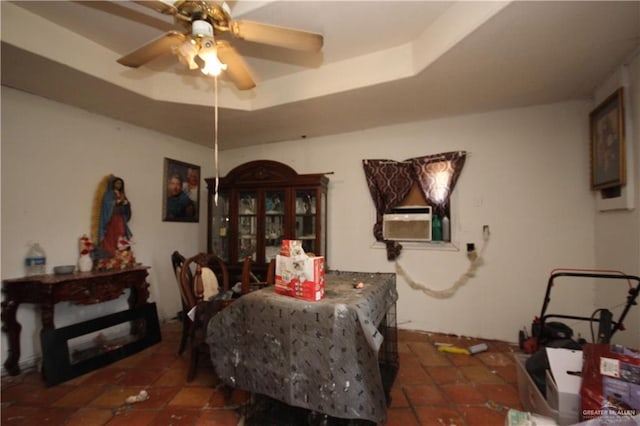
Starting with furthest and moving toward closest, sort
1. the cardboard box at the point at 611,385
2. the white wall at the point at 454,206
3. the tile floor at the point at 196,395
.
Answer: the white wall at the point at 454,206
the tile floor at the point at 196,395
the cardboard box at the point at 611,385

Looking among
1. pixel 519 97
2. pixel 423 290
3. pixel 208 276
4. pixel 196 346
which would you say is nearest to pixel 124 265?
pixel 208 276

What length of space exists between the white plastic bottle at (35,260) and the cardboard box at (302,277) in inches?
85.7

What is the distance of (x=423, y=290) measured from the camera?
2.94 meters

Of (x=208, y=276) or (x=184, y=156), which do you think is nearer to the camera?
(x=208, y=276)

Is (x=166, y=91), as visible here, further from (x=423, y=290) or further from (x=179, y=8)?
(x=423, y=290)

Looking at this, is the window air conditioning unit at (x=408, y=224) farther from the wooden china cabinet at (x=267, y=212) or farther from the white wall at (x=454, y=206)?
the wooden china cabinet at (x=267, y=212)

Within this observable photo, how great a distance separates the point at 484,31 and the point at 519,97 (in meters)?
1.18

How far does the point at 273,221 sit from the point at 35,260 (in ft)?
6.79

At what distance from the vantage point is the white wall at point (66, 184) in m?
2.14

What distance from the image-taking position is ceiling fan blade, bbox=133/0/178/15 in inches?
47.9

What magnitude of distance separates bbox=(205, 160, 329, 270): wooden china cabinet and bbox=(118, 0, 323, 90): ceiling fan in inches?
64.1

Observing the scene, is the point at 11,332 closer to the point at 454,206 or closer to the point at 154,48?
the point at 154,48

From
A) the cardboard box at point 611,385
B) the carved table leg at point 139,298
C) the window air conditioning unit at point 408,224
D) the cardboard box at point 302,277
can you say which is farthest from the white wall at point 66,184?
the cardboard box at point 611,385

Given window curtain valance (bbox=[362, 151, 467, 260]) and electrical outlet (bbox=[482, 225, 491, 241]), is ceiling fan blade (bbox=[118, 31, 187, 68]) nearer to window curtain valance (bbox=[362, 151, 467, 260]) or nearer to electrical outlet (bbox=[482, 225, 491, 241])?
window curtain valance (bbox=[362, 151, 467, 260])
